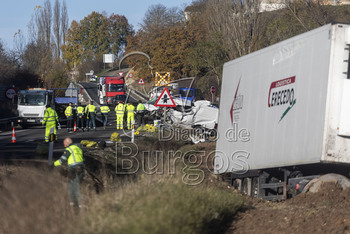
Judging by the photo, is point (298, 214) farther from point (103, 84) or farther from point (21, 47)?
point (21, 47)

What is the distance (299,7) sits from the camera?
3222cm

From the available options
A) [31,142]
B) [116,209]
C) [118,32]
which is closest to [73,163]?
[116,209]

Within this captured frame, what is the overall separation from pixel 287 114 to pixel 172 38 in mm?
56386

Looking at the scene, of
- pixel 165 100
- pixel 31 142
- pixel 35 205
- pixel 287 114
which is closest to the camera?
pixel 35 205

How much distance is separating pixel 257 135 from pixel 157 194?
211 inches

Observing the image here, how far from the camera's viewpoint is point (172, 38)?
67.4m

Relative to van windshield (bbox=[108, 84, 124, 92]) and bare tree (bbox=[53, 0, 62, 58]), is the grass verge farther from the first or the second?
bare tree (bbox=[53, 0, 62, 58])

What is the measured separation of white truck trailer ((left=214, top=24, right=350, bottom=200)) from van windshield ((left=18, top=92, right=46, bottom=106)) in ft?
63.1

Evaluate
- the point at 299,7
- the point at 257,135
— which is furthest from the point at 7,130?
the point at 257,135

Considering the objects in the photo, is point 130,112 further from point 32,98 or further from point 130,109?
point 32,98

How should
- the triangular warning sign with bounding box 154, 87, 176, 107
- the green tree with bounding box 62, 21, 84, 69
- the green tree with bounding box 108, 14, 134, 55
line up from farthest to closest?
1. the green tree with bounding box 108, 14, 134, 55
2. the green tree with bounding box 62, 21, 84, 69
3. the triangular warning sign with bounding box 154, 87, 176, 107

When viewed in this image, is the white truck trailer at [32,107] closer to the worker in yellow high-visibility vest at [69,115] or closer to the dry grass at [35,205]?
the worker in yellow high-visibility vest at [69,115]

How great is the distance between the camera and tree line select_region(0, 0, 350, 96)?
34219 mm

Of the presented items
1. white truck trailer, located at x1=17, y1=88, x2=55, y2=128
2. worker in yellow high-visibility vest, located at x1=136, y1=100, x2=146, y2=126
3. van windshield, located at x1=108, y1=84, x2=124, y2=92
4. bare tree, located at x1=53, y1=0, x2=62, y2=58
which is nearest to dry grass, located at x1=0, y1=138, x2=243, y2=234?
worker in yellow high-visibility vest, located at x1=136, y1=100, x2=146, y2=126
